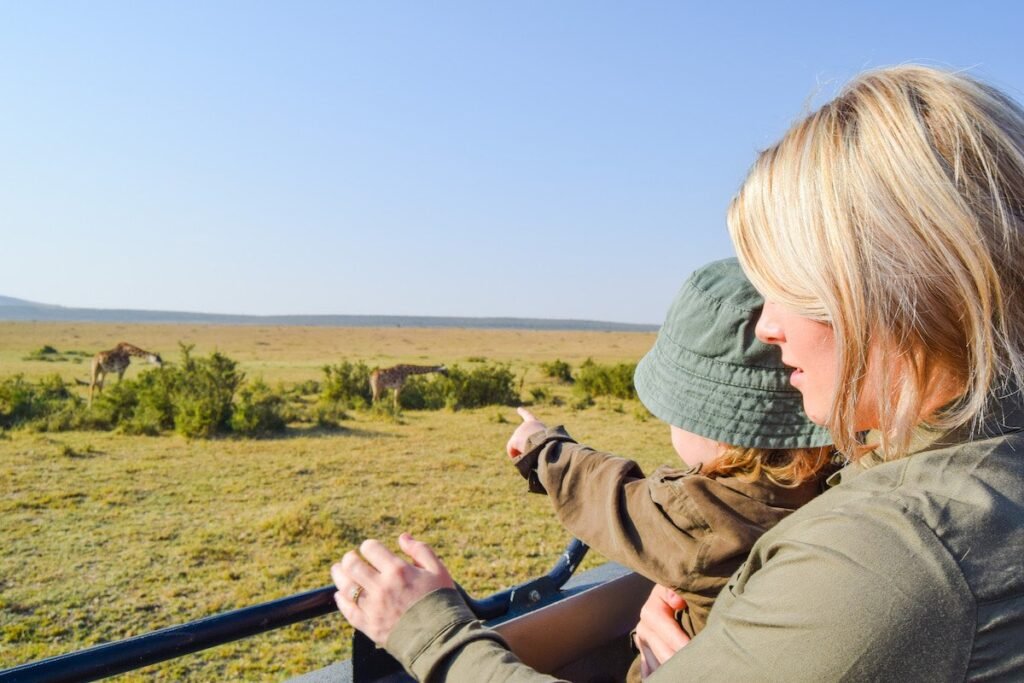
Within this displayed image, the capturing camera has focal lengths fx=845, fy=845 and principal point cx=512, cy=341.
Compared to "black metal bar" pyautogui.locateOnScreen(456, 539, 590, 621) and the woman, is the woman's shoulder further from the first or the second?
"black metal bar" pyautogui.locateOnScreen(456, 539, 590, 621)

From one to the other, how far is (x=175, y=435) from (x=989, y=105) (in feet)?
31.1

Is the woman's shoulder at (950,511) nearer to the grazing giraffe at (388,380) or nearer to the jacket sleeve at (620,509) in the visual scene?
the jacket sleeve at (620,509)

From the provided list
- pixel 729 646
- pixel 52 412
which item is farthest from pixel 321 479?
pixel 729 646

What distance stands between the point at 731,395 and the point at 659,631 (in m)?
0.38

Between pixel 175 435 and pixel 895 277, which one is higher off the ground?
pixel 895 277

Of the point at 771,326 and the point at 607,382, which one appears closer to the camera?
the point at 771,326

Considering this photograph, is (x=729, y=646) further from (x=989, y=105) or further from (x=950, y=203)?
(x=989, y=105)

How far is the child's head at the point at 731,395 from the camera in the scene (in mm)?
1321

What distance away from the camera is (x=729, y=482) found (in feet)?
4.25

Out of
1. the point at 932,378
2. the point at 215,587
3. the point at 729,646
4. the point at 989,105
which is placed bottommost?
the point at 215,587

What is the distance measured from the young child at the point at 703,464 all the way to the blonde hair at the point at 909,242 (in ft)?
1.38

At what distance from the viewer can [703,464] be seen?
137 cm

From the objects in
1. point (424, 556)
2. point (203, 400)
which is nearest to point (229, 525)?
point (203, 400)

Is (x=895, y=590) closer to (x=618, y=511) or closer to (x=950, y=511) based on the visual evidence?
(x=950, y=511)
